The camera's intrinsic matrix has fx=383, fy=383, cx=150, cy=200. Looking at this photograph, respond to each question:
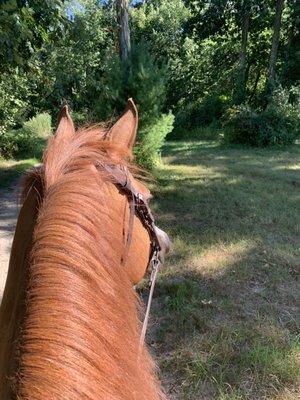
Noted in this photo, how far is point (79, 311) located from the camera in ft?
2.11

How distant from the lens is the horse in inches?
22.4

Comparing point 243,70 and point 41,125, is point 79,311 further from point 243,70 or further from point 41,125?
point 243,70

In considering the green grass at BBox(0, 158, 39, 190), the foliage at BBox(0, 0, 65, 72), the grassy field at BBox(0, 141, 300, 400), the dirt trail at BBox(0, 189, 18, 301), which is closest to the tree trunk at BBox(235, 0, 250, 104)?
the grassy field at BBox(0, 141, 300, 400)

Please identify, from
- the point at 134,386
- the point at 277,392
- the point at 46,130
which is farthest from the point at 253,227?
the point at 46,130

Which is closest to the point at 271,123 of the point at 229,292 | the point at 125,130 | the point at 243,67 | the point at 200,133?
the point at 200,133

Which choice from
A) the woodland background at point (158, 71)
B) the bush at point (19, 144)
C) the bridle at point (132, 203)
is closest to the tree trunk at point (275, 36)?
the woodland background at point (158, 71)

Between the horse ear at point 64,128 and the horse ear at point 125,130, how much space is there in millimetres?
128

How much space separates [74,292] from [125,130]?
67cm

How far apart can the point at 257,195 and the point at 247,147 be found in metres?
6.20

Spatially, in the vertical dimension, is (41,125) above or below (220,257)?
above

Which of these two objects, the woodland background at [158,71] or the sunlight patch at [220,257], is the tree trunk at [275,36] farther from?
the sunlight patch at [220,257]

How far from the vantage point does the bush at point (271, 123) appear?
39.4 feet

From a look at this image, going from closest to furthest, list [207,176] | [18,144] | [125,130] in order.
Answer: [125,130], [207,176], [18,144]

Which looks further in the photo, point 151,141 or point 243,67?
point 243,67
